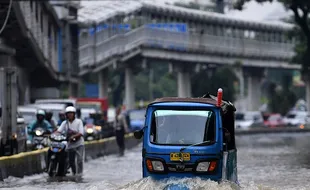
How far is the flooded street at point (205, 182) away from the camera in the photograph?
16.2m

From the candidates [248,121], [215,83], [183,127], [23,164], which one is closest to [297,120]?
[248,121]

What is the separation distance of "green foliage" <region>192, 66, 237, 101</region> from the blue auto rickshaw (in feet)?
217

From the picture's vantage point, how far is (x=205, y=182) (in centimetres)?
1379

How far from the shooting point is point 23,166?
22.0m

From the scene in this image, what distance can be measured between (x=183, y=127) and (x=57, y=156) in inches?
301

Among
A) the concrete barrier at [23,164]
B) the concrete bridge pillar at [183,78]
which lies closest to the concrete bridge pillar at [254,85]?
the concrete bridge pillar at [183,78]

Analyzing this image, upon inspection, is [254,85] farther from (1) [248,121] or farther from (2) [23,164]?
(2) [23,164]

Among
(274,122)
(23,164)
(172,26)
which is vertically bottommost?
(274,122)

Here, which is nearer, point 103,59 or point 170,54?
point 103,59

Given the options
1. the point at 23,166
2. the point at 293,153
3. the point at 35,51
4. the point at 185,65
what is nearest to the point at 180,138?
the point at 23,166

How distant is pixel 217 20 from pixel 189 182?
68.5 meters

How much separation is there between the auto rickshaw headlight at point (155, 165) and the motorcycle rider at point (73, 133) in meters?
7.05

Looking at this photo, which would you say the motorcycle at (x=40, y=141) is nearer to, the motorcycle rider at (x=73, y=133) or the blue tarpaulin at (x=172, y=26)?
the motorcycle rider at (x=73, y=133)

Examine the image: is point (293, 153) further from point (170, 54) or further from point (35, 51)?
point (170, 54)
